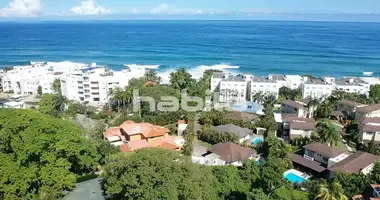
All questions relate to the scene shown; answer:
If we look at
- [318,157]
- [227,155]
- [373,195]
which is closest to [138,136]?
[227,155]

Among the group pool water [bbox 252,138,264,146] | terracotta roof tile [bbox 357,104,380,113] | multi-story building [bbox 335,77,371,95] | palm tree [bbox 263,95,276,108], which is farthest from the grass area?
multi-story building [bbox 335,77,371,95]

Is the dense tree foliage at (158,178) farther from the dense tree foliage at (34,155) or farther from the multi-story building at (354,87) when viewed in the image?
the multi-story building at (354,87)

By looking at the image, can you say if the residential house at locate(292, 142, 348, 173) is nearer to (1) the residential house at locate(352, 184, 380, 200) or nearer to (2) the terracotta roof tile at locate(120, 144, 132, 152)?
(1) the residential house at locate(352, 184, 380, 200)

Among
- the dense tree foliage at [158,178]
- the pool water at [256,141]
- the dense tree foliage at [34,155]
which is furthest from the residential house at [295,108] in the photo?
the dense tree foliage at [34,155]

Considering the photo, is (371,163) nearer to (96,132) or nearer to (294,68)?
(96,132)

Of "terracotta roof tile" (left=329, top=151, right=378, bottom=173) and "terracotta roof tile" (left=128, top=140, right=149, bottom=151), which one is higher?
"terracotta roof tile" (left=329, top=151, right=378, bottom=173)

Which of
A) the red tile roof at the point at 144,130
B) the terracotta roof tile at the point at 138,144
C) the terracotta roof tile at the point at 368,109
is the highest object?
the terracotta roof tile at the point at 368,109

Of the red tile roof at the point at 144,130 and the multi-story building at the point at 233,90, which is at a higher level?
the multi-story building at the point at 233,90

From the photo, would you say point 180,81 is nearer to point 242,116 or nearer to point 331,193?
point 242,116
